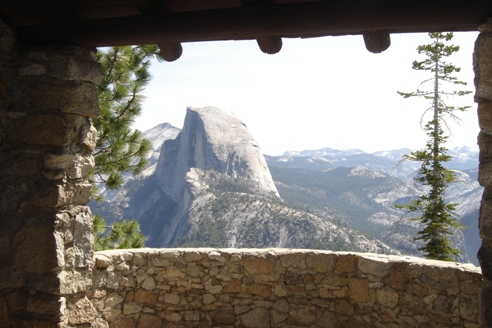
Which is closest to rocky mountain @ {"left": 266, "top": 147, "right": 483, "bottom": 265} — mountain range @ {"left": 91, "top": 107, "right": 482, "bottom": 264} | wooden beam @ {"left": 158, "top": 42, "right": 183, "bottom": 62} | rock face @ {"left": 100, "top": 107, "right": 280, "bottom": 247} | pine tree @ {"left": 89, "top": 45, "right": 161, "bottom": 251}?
mountain range @ {"left": 91, "top": 107, "right": 482, "bottom": 264}

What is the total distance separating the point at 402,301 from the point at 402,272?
0.87 feet

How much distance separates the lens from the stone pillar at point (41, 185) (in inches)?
117

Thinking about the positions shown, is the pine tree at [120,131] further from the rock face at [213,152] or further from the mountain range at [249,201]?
the rock face at [213,152]

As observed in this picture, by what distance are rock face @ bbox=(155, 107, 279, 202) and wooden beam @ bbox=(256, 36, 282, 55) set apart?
7392 cm

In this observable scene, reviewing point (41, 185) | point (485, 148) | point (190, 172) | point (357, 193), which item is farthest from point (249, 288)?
point (357, 193)

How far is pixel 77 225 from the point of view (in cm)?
315

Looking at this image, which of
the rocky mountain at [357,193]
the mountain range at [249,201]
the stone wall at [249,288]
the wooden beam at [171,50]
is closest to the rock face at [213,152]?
the mountain range at [249,201]

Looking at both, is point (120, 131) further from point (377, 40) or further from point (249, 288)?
point (377, 40)

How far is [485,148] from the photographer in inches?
97.0

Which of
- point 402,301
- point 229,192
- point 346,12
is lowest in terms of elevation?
point 402,301

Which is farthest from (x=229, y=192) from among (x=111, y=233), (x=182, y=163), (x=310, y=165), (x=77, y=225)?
(x=310, y=165)

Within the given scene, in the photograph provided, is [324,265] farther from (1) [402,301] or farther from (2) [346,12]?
(2) [346,12]

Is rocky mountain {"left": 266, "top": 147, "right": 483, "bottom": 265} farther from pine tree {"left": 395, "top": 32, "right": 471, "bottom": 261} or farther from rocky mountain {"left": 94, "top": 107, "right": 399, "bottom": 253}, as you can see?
pine tree {"left": 395, "top": 32, "right": 471, "bottom": 261}

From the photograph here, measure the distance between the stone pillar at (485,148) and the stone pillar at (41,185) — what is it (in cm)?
246
